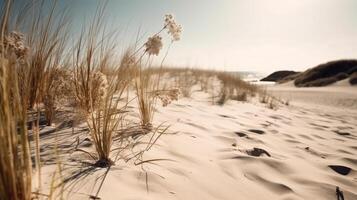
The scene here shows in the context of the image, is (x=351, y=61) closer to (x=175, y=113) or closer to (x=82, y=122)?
(x=175, y=113)

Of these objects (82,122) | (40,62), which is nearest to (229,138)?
(82,122)

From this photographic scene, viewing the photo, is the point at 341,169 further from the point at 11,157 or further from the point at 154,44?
the point at 11,157

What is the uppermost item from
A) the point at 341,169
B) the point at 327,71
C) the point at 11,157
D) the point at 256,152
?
the point at 327,71

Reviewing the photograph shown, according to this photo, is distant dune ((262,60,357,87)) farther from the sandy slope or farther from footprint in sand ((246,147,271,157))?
→ footprint in sand ((246,147,271,157))

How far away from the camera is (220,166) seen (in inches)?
76.7

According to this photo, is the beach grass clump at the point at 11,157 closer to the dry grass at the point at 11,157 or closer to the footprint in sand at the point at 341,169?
the dry grass at the point at 11,157

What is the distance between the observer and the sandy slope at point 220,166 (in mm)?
1439

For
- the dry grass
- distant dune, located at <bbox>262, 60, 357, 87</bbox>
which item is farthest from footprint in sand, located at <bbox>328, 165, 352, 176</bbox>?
distant dune, located at <bbox>262, 60, 357, 87</bbox>

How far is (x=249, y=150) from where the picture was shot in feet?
7.87

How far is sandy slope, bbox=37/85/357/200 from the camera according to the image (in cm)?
144

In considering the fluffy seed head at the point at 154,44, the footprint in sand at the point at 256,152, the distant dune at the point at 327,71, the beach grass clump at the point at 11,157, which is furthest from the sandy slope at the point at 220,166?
the distant dune at the point at 327,71

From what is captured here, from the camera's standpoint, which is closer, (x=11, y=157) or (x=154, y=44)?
(x=11, y=157)

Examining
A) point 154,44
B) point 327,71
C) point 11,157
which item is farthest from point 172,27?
point 327,71

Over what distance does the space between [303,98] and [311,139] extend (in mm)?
7905
